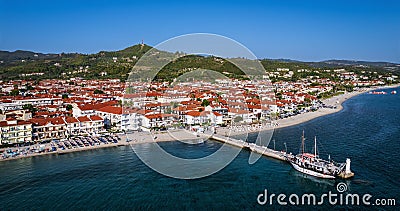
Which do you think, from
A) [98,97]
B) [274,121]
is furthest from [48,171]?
[98,97]

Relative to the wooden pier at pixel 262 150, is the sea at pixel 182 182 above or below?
below

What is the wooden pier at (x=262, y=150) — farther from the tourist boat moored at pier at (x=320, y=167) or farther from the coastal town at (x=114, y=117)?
the coastal town at (x=114, y=117)

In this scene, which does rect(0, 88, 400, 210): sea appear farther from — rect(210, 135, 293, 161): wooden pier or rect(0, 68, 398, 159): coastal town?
rect(0, 68, 398, 159): coastal town

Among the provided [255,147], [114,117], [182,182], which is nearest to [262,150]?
[255,147]

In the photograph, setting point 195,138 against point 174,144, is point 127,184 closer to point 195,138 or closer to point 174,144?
point 174,144

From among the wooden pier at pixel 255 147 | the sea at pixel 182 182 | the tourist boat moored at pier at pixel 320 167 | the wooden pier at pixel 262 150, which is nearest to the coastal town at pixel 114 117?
the wooden pier at pixel 255 147

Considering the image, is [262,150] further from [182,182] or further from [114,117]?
[114,117]

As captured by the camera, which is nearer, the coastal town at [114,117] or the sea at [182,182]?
the sea at [182,182]

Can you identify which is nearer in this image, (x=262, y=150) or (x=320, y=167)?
(x=320, y=167)
